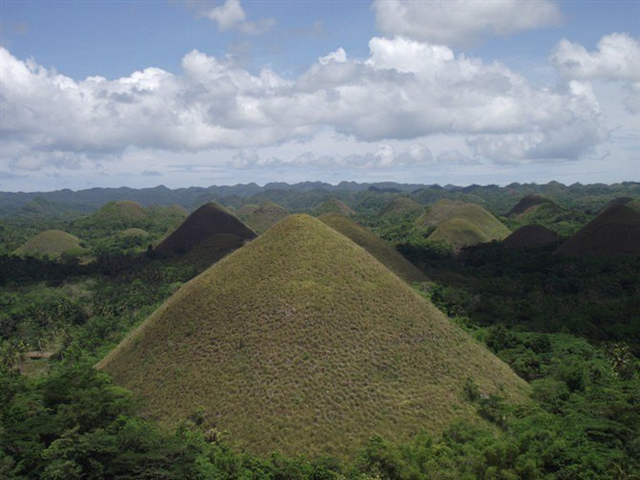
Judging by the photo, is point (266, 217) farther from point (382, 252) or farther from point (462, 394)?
point (462, 394)

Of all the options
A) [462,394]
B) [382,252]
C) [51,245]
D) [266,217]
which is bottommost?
[462,394]

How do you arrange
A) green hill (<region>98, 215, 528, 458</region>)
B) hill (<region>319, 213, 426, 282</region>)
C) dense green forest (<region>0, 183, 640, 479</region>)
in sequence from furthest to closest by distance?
hill (<region>319, 213, 426, 282</region>) → green hill (<region>98, 215, 528, 458</region>) → dense green forest (<region>0, 183, 640, 479</region>)

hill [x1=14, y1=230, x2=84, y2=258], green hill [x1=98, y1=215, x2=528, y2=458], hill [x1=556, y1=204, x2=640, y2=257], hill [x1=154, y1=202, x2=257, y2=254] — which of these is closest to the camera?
green hill [x1=98, y1=215, x2=528, y2=458]

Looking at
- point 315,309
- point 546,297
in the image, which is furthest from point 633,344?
point 315,309

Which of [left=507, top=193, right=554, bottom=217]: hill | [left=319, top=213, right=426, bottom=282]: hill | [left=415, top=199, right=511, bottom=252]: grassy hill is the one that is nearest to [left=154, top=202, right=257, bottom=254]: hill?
[left=319, top=213, right=426, bottom=282]: hill

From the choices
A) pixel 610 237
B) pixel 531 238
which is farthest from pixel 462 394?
pixel 531 238

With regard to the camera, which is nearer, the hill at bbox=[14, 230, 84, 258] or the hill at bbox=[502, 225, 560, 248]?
the hill at bbox=[502, 225, 560, 248]

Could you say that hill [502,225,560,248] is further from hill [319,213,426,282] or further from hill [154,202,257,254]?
hill [154,202,257,254]
